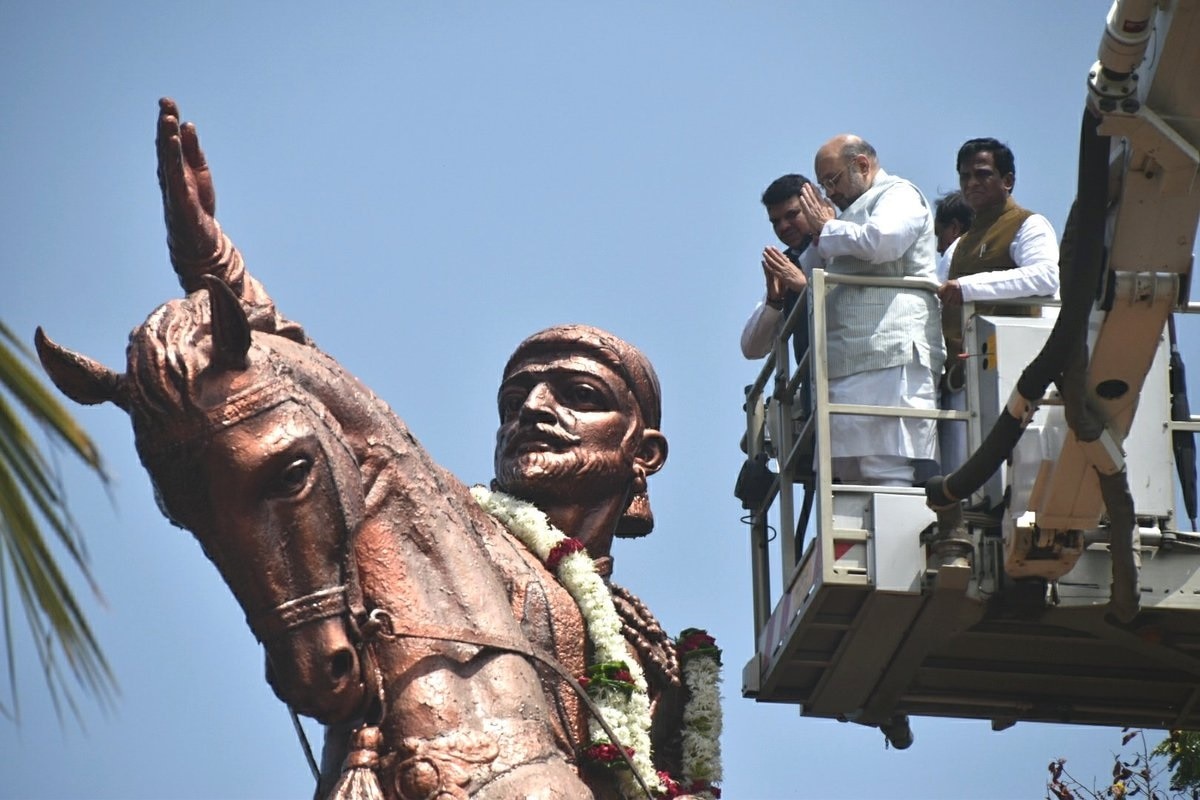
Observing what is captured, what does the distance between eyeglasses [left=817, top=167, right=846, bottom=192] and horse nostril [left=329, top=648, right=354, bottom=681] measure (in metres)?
4.64

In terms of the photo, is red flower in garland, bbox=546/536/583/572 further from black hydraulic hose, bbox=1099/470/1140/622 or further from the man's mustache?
black hydraulic hose, bbox=1099/470/1140/622

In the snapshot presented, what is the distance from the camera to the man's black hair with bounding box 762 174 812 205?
1478cm

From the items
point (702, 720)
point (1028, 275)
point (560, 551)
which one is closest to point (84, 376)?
point (560, 551)

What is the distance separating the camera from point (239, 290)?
40.2 ft

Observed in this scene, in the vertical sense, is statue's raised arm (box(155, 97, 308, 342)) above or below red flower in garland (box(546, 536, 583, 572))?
above

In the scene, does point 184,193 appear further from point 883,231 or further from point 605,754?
point 883,231

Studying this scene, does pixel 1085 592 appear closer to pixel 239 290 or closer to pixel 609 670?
pixel 609 670

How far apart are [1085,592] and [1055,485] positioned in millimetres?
1014

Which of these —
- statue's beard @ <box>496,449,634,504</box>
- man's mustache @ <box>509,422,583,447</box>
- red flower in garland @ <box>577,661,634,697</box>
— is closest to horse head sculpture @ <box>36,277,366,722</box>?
red flower in garland @ <box>577,661,634,697</box>

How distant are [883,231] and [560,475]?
225 cm

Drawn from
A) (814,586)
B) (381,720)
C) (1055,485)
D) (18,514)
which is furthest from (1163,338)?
(18,514)

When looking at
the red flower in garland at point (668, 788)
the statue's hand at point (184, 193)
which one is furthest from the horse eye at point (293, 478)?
the red flower in garland at point (668, 788)

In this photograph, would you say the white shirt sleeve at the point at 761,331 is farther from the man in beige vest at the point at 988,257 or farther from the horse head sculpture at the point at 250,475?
the horse head sculpture at the point at 250,475

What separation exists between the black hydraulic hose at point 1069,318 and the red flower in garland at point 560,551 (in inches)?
75.2
